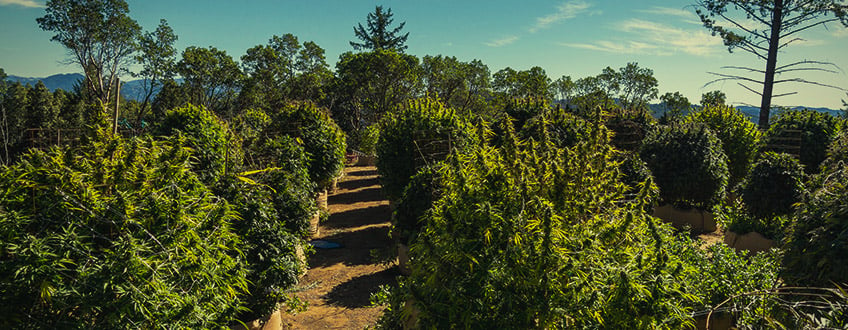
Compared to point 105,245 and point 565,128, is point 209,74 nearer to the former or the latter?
point 565,128

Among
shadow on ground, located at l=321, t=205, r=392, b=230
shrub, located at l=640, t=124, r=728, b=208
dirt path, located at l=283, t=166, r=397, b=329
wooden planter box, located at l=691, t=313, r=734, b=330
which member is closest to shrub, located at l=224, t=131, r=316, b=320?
dirt path, located at l=283, t=166, r=397, b=329

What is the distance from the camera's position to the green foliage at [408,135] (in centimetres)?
930

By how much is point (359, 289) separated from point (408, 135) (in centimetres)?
373

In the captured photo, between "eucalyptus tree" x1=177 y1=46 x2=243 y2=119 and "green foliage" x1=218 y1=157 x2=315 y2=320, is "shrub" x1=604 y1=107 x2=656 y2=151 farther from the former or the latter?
"eucalyptus tree" x1=177 y1=46 x2=243 y2=119

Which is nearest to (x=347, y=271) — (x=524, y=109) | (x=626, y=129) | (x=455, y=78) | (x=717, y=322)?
(x=717, y=322)

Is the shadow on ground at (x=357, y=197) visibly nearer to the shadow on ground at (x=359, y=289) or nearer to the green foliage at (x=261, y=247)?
the shadow on ground at (x=359, y=289)

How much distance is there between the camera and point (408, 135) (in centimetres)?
957

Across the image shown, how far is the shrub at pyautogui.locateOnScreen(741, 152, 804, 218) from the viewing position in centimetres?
746

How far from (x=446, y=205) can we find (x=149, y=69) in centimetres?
3334

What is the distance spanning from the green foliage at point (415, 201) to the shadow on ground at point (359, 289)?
982 mm

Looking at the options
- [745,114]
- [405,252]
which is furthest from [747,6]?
[405,252]

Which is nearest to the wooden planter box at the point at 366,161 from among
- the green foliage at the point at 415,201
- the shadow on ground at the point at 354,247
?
the shadow on ground at the point at 354,247

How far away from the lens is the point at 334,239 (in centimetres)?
982

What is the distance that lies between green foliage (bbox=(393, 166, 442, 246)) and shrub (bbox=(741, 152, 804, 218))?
5.94 m
